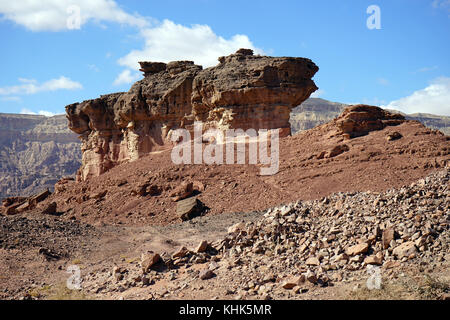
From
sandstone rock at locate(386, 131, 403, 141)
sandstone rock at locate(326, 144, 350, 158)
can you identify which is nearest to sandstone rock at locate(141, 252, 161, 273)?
sandstone rock at locate(326, 144, 350, 158)

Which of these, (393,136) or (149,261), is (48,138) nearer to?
(393,136)

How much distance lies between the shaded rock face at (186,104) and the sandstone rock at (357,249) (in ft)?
49.3

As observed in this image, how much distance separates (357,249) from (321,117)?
9716 centimetres

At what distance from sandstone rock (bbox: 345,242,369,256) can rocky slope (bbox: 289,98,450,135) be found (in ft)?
286

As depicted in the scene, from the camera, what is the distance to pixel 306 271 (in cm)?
932

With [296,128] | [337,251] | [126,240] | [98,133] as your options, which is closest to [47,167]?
[296,128]

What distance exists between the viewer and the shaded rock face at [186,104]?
2597 cm

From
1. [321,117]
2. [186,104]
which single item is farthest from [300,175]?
[321,117]

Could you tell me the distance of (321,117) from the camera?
10425cm

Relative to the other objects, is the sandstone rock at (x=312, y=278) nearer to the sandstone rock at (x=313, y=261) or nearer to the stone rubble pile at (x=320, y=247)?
the stone rubble pile at (x=320, y=247)

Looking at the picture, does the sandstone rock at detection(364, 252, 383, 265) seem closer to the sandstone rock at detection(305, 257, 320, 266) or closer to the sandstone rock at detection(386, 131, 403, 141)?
the sandstone rock at detection(305, 257, 320, 266)

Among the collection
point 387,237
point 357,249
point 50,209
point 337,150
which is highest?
point 337,150

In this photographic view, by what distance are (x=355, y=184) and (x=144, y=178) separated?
1023 cm
